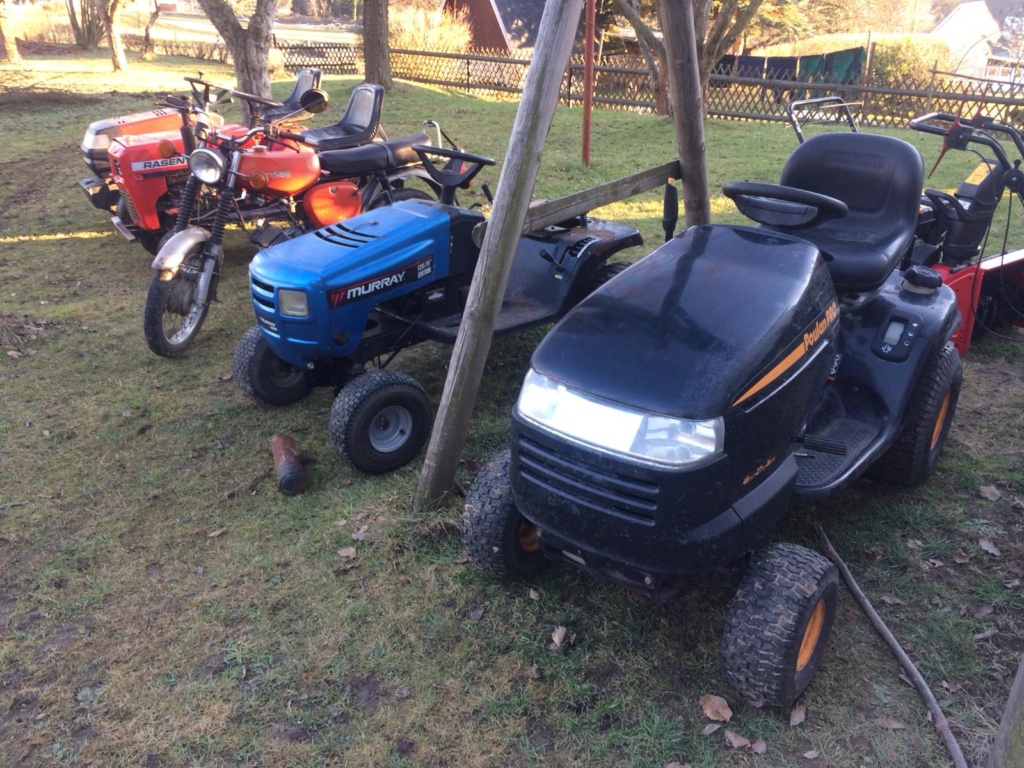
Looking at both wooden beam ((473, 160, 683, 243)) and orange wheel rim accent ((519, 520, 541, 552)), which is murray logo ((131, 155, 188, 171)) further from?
orange wheel rim accent ((519, 520, 541, 552))

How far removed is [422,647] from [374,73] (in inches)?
524

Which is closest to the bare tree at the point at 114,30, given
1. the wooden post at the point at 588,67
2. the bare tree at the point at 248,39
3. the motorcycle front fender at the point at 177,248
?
the bare tree at the point at 248,39

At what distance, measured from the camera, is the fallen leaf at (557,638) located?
2.72 metres

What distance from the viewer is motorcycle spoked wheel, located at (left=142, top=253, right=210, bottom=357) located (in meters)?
4.86

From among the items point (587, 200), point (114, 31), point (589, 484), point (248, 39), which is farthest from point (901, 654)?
point (114, 31)

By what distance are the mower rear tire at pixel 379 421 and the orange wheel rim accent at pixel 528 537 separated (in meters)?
1.08

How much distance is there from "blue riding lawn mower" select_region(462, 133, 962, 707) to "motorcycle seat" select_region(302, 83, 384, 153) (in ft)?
14.7

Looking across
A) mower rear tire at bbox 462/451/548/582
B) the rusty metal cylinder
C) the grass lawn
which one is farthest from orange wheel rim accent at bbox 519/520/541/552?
the rusty metal cylinder

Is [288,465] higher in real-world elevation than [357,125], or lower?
lower

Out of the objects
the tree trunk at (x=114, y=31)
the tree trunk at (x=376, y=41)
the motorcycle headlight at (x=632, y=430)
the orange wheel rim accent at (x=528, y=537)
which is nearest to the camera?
the motorcycle headlight at (x=632, y=430)

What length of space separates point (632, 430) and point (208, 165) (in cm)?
383

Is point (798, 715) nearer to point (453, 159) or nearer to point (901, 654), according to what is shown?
point (901, 654)

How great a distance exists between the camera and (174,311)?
507 cm

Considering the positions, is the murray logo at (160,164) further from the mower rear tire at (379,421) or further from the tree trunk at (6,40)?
the tree trunk at (6,40)
